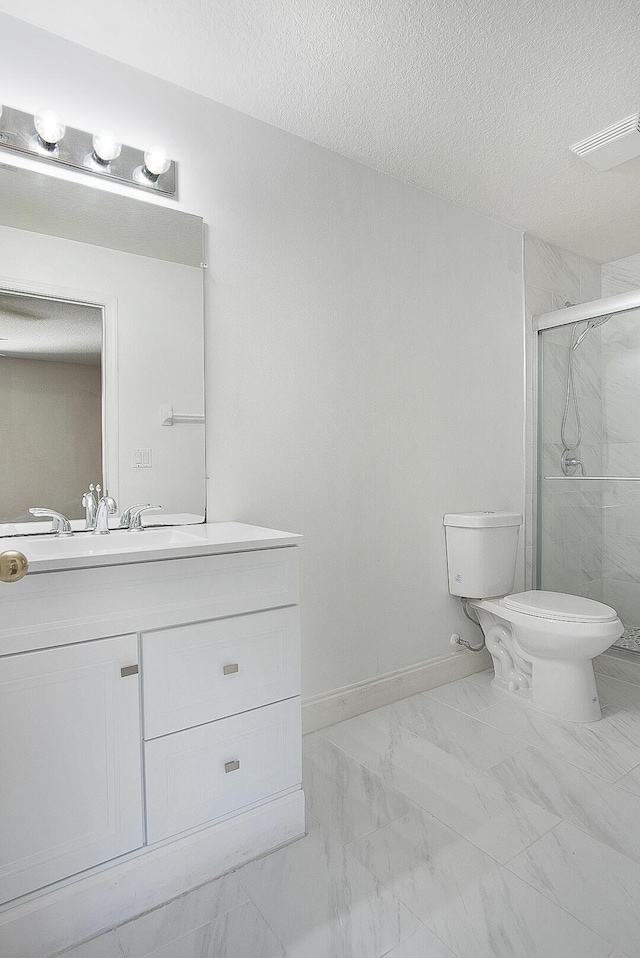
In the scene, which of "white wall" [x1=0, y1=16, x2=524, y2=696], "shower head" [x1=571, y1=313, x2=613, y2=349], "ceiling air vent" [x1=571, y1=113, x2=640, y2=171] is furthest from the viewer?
"shower head" [x1=571, y1=313, x2=613, y2=349]

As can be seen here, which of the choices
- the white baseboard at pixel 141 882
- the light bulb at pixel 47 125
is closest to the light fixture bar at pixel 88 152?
the light bulb at pixel 47 125

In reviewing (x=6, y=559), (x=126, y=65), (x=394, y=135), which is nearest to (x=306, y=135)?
(x=394, y=135)

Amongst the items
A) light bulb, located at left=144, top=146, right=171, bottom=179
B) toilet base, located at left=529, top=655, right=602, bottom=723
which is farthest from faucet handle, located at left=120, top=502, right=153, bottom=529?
toilet base, located at left=529, top=655, right=602, bottom=723

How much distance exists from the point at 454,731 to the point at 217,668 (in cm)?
117

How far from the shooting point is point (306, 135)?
216 centimetres

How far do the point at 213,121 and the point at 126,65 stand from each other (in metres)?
0.31

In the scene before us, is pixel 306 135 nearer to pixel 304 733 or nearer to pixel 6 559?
pixel 6 559

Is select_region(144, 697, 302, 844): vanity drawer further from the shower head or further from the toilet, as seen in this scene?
the shower head

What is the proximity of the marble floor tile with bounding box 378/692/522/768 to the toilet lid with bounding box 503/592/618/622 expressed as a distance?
0.49 meters

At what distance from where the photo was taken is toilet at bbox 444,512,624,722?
7.22 feet

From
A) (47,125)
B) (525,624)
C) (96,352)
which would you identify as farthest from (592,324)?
(47,125)

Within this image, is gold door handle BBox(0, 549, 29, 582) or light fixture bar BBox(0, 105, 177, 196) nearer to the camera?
gold door handle BBox(0, 549, 29, 582)

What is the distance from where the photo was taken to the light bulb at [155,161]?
1780mm

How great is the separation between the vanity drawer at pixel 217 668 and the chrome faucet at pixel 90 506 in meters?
0.55
